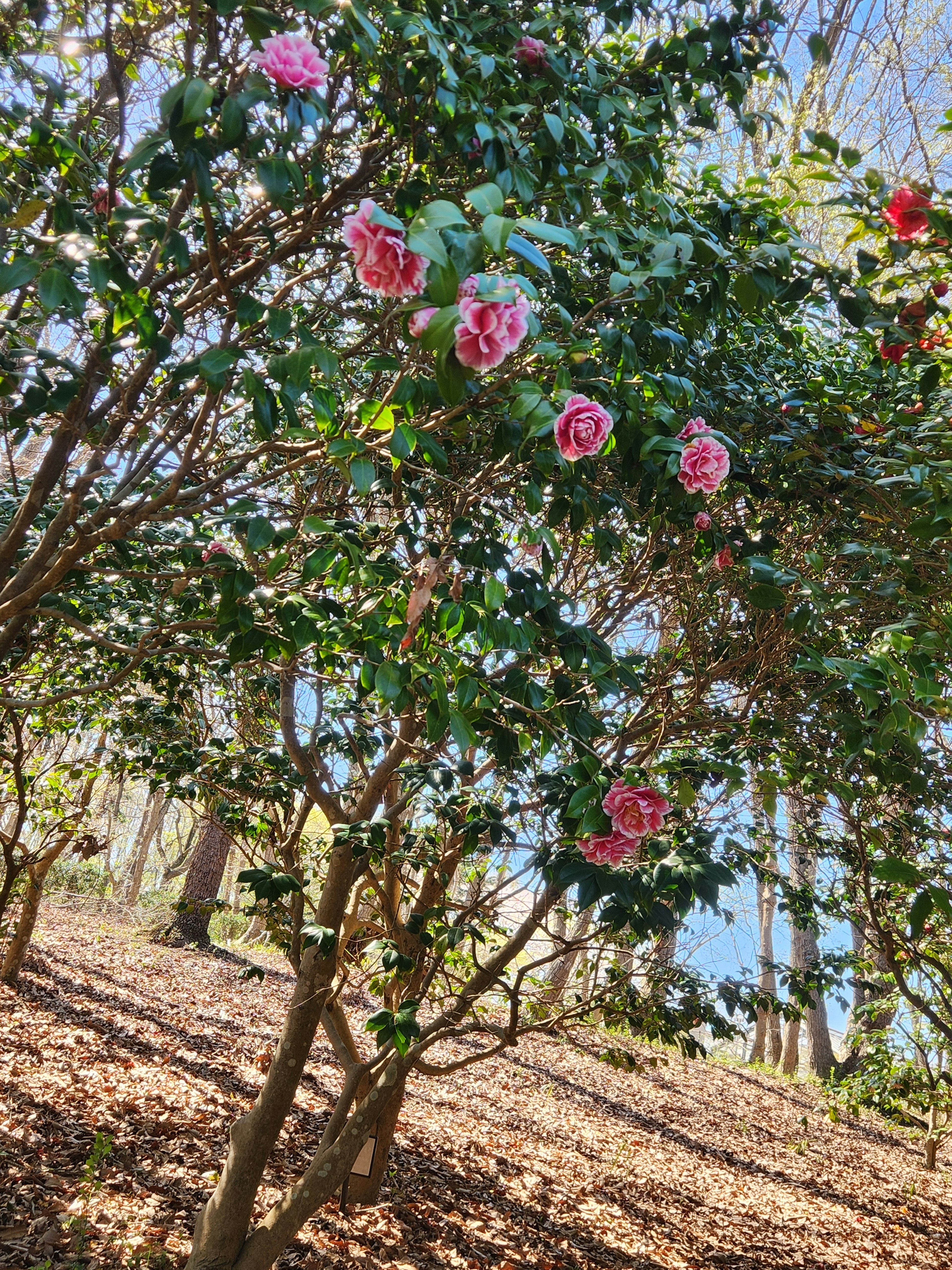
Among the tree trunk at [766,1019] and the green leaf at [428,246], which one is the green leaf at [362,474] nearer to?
the green leaf at [428,246]

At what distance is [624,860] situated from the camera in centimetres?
217

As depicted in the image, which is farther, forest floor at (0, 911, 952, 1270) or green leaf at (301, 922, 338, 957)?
forest floor at (0, 911, 952, 1270)

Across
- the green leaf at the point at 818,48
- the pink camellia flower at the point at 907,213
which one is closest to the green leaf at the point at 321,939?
the pink camellia flower at the point at 907,213

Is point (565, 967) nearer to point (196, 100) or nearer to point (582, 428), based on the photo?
point (582, 428)

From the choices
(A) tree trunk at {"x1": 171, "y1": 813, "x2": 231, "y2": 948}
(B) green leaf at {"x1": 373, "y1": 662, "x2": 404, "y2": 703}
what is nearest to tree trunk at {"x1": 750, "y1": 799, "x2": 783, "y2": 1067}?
(A) tree trunk at {"x1": 171, "y1": 813, "x2": 231, "y2": 948}

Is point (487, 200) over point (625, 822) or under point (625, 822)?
over

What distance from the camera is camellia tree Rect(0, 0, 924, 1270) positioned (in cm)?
171

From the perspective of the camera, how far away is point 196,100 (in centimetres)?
142

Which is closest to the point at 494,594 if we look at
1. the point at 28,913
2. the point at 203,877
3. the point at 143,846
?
the point at 28,913

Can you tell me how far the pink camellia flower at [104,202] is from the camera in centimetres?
205

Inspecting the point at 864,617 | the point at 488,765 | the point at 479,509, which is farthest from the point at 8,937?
the point at 864,617

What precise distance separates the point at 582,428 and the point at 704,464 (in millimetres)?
459

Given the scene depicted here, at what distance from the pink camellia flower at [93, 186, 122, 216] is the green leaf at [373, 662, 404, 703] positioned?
48.2 inches

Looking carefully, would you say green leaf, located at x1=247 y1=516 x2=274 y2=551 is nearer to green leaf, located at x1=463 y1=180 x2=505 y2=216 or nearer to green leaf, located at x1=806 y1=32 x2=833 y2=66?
green leaf, located at x1=463 y1=180 x2=505 y2=216
